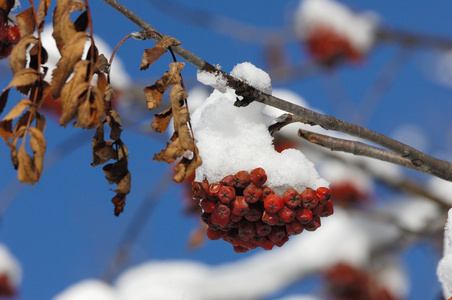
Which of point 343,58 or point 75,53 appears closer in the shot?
point 75,53

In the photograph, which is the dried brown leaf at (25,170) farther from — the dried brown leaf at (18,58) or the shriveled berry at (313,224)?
the shriveled berry at (313,224)

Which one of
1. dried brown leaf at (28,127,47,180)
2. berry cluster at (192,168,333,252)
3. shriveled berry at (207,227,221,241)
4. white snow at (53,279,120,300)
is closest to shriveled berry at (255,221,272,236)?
berry cluster at (192,168,333,252)

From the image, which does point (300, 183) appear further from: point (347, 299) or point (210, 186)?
point (347, 299)

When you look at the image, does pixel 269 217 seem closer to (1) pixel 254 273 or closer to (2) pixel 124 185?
(2) pixel 124 185

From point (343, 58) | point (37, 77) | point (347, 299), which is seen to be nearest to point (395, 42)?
point (343, 58)

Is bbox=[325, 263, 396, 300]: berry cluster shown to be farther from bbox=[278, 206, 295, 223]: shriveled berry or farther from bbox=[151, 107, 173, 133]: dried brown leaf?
bbox=[151, 107, 173, 133]: dried brown leaf

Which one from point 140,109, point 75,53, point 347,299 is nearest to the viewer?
point 75,53

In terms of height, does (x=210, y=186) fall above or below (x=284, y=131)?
below
